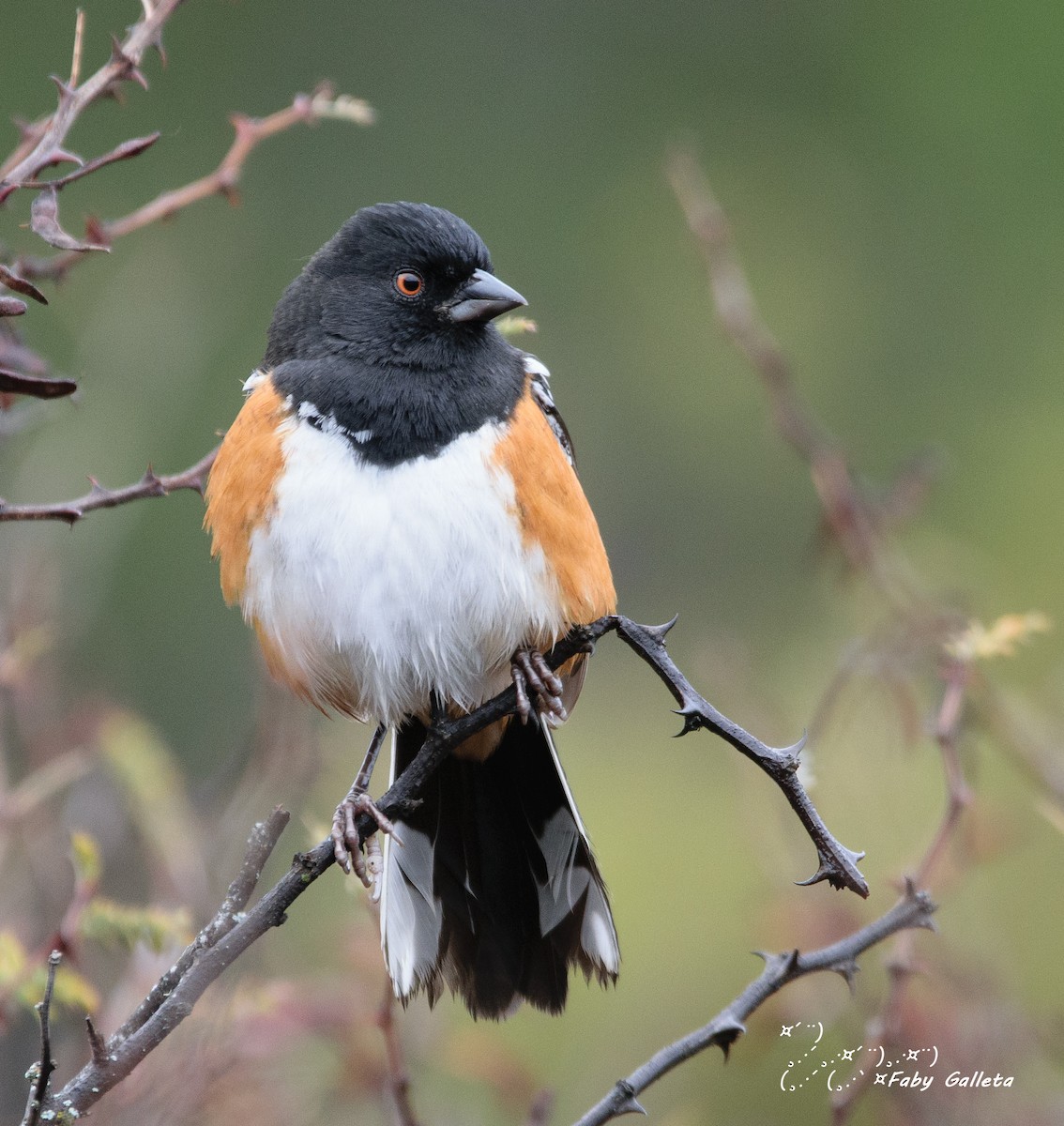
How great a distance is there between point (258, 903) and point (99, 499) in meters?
0.53

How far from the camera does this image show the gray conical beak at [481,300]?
2.54m

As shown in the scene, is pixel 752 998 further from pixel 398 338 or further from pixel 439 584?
pixel 398 338

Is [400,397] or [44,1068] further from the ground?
[400,397]

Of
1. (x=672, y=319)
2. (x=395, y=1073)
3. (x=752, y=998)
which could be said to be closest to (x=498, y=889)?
(x=395, y=1073)

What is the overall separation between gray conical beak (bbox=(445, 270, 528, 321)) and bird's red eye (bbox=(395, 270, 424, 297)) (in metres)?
0.06

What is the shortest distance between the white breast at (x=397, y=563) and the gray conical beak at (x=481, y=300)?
25cm

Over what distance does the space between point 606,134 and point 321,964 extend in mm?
6049

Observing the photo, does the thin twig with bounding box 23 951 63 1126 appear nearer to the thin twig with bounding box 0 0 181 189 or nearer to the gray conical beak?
the thin twig with bounding box 0 0 181 189

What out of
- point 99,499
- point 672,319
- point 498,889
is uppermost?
point 99,499

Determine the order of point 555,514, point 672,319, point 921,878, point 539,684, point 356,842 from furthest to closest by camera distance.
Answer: point 672,319 < point 555,514 < point 539,684 < point 356,842 < point 921,878

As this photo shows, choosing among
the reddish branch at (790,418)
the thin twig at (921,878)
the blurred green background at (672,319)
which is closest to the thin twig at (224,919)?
the thin twig at (921,878)

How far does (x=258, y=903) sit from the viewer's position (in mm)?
1494

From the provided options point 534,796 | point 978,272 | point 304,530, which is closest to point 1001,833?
point 534,796

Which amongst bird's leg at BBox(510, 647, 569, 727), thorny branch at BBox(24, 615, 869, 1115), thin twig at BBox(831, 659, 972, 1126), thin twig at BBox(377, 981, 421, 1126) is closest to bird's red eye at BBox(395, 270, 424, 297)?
bird's leg at BBox(510, 647, 569, 727)
